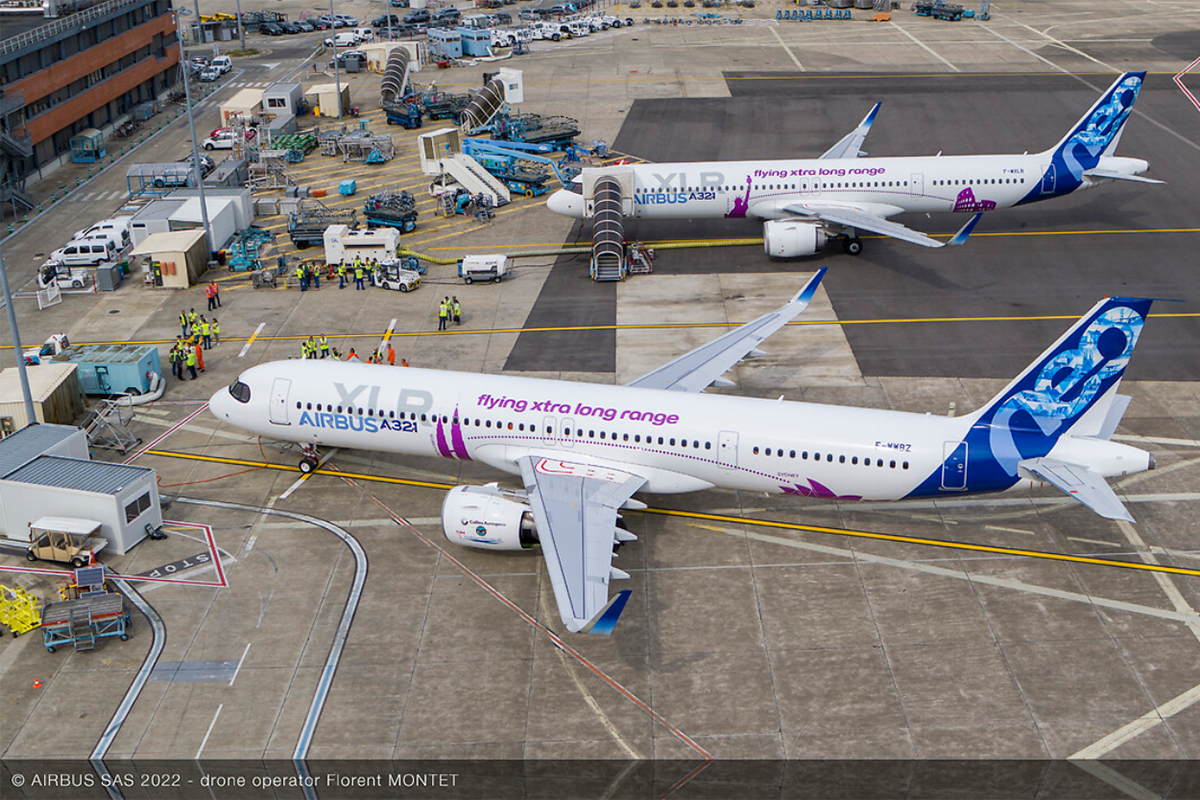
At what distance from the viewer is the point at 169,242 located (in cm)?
6512

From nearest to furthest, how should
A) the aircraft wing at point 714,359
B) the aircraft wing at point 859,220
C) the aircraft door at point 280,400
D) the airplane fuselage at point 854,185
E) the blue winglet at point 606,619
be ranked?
the blue winglet at point 606,619 < the aircraft door at point 280,400 < the aircraft wing at point 714,359 < the aircraft wing at point 859,220 < the airplane fuselage at point 854,185

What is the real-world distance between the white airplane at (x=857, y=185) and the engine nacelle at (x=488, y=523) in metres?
32.6

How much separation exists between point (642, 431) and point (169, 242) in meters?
38.8

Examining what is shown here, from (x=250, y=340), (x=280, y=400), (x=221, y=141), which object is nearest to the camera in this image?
(x=280, y=400)

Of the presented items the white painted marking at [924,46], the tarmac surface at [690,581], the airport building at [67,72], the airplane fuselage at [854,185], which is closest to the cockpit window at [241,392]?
the tarmac surface at [690,581]

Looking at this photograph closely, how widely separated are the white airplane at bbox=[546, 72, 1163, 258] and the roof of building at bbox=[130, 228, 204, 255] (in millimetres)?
23569

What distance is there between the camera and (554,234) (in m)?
71.8

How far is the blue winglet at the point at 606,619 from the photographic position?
30.8m

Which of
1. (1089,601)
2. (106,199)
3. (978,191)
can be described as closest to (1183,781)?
(1089,601)

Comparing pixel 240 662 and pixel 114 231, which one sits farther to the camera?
pixel 114 231

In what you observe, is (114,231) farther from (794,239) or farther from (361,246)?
(794,239)

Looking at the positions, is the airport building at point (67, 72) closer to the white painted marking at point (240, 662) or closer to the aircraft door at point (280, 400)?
the aircraft door at point (280, 400)

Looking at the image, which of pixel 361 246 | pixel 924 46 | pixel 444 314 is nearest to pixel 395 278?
pixel 361 246

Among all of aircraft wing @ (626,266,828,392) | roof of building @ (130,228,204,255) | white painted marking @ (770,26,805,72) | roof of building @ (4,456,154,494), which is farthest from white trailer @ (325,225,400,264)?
white painted marking @ (770,26,805,72)
